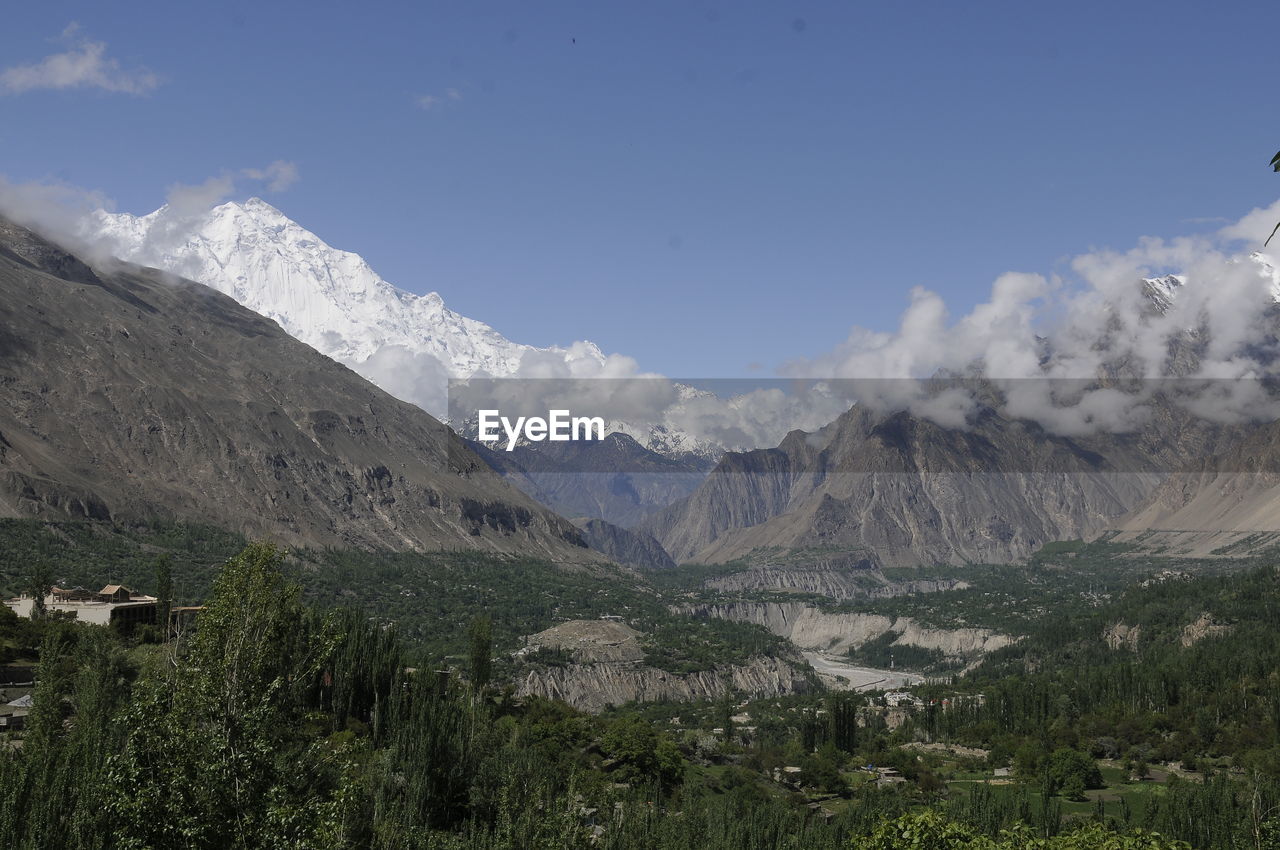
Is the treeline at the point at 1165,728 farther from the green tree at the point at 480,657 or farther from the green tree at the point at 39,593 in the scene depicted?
the green tree at the point at 39,593

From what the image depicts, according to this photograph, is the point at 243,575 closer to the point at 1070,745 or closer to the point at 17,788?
the point at 17,788

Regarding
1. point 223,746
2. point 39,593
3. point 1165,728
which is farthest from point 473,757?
point 1165,728

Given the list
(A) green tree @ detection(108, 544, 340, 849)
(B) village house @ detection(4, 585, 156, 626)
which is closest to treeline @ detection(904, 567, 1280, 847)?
(A) green tree @ detection(108, 544, 340, 849)

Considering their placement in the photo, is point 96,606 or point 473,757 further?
point 96,606

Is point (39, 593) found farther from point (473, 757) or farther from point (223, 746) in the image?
point (223, 746)

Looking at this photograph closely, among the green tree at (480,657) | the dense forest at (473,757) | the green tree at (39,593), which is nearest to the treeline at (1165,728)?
the dense forest at (473,757)

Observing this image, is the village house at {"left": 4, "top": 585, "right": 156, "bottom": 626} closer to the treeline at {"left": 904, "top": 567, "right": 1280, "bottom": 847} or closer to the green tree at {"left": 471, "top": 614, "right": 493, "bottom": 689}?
the green tree at {"left": 471, "top": 614, "right": 493, "bottom": 689}

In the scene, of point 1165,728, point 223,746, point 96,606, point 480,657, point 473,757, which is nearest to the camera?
point 223,746

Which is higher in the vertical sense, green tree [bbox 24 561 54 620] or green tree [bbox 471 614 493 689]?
green tree [bbox 24 561 54 620]

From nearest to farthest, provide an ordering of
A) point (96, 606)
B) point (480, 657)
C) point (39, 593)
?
point (480, 657)
point (39, 593)
point (96, 606)

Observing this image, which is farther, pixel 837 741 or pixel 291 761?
pixel 837 741

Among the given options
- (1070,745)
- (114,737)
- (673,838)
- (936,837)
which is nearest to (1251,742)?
(1070,745)
